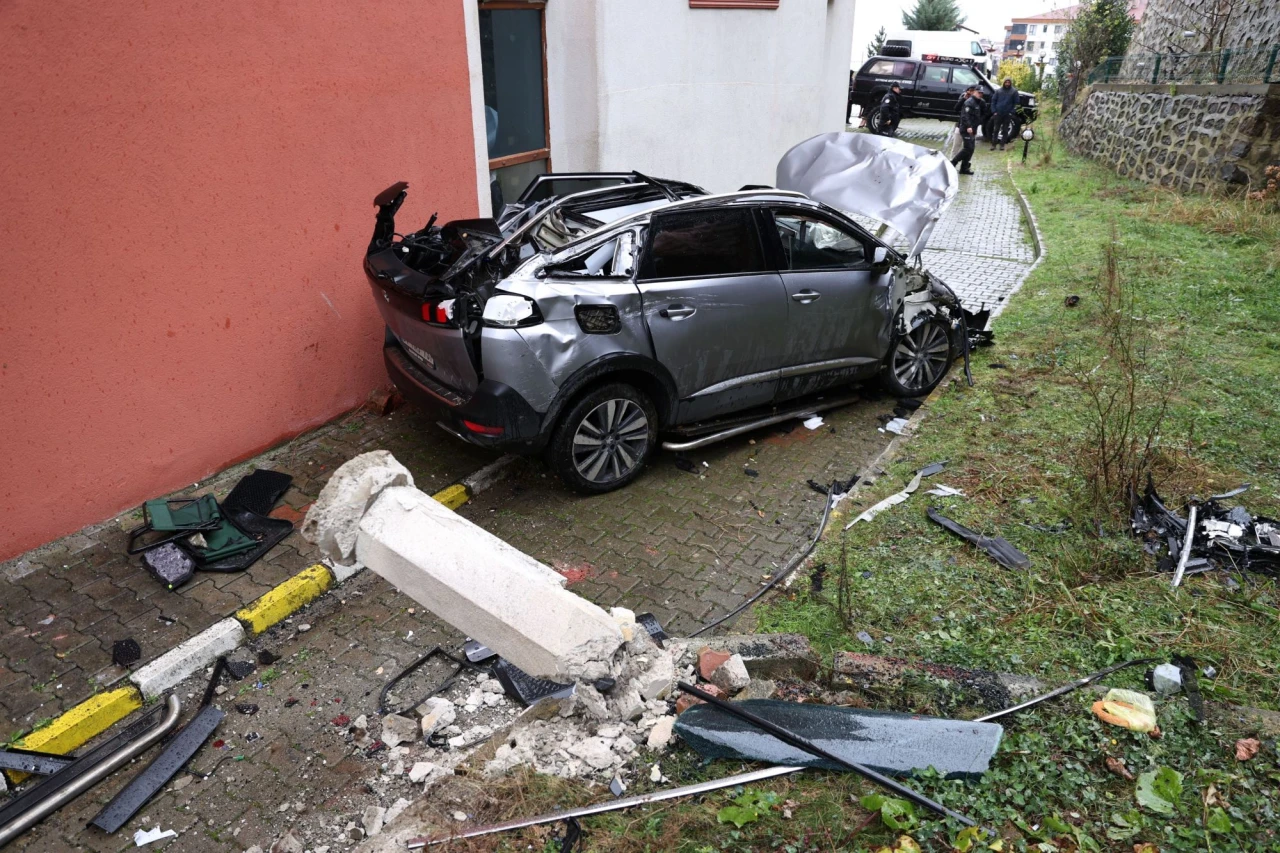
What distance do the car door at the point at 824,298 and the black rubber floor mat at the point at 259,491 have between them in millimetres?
3643

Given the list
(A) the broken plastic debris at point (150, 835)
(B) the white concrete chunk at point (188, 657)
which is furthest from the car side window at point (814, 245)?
(A) the broken plastic debris at point (150, 835)

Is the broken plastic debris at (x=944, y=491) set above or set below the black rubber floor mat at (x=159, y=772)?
above

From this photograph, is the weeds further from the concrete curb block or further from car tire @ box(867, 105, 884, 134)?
car tire @ box(867, 105, 884, 134)

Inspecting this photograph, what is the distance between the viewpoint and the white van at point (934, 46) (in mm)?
24438

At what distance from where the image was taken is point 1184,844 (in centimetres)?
284

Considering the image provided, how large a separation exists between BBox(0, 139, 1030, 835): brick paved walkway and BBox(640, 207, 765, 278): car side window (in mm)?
1446

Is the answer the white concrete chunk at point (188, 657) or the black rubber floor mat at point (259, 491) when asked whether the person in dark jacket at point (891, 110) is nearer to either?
the black rubber floor mat at point (259, 491)

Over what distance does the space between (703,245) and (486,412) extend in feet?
6.29

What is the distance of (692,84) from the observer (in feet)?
32.3

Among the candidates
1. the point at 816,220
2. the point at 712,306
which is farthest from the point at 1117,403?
the point at 712,306

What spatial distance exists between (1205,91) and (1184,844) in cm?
1532

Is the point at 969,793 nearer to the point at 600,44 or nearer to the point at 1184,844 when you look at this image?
the point at 1184,844

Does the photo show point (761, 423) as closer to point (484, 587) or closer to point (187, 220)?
point (484, 587)

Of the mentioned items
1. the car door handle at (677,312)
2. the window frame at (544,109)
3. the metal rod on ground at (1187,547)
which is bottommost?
the metal rod on ground at (1187,547)
